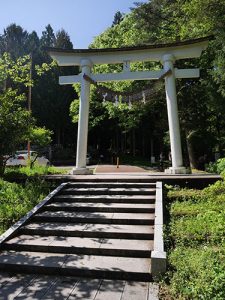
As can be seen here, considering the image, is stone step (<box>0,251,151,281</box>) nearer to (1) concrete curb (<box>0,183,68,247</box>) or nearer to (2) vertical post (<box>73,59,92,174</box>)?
(1) concrete curb (<box>0,183,68,247</box>)

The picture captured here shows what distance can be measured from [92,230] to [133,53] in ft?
27.2

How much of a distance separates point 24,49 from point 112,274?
49017mm

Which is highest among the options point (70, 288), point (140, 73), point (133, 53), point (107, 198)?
point (133, 53)

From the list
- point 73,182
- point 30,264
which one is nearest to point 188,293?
point 30,264

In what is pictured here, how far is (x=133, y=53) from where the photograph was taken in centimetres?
1327

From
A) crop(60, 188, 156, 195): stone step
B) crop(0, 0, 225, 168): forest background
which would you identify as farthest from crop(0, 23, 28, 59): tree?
crop(60, 188, 156, 195): stone step

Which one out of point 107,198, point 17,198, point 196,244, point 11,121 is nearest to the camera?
point 196,244

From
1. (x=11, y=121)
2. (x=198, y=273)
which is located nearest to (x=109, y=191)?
(x=11, y=121)

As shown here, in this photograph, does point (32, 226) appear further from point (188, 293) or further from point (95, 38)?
point (95, 38)

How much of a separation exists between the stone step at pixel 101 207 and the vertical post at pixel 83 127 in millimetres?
3876

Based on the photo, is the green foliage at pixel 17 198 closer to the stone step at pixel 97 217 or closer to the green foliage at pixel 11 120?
the stone step at pixel 97 217

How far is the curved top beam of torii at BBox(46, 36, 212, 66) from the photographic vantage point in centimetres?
1297

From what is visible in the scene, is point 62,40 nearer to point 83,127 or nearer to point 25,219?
point 83,127

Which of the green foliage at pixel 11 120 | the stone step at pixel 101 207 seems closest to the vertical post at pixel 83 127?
the green foliage at pixel 11 120
